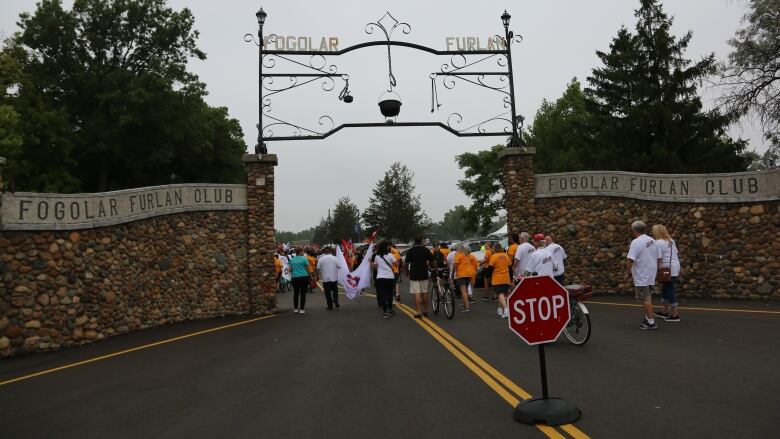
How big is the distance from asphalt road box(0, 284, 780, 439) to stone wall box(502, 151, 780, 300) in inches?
139

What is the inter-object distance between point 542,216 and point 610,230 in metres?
1.94

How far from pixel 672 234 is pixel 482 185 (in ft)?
127

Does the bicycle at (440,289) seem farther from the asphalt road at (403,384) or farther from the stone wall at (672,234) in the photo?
the stone wall at (672,234)

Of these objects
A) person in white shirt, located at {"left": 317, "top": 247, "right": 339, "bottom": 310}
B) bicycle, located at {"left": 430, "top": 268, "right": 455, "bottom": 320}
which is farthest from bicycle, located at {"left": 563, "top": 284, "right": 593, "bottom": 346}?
person in white shirt, located at {"left": 317, "top": 247, "right": 339, "bottom": 310}

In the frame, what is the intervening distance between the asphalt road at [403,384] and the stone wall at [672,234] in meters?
3.52

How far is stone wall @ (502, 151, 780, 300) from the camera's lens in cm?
1411

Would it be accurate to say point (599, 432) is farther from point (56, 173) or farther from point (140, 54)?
point (140, 54)

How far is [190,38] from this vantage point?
3747 centimetres

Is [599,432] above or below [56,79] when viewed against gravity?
below

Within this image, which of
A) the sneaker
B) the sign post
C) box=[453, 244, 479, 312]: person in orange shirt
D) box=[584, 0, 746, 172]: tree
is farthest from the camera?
box=[584, 0, 746, 172]: tree

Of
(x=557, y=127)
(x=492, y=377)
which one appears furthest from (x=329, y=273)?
(x=557, y=127)

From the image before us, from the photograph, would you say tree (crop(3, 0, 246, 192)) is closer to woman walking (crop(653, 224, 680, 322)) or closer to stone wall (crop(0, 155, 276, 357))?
stone wall (crop(0, 155, 276, 357))

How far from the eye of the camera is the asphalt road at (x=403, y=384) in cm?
500

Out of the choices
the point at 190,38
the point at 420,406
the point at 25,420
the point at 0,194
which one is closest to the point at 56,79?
the point at 190,38
